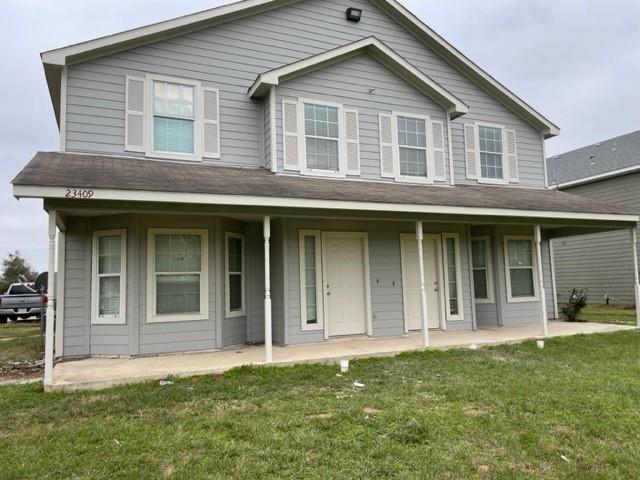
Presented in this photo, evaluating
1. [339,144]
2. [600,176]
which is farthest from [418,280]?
[600,176]

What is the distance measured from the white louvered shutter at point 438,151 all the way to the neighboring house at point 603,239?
973cm

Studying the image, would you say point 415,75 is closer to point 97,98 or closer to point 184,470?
point 97,98

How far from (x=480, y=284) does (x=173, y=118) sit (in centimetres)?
786

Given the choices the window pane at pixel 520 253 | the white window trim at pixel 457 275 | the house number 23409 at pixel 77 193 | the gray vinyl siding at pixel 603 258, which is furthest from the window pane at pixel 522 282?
the house number 23409 at pixel 77 193

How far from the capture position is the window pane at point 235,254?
8.53 meters

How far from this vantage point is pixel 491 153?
11.6m

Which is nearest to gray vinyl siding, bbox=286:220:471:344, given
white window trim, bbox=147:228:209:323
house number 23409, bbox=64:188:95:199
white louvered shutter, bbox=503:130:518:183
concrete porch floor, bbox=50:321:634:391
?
concrete porch floor, bbox=50:321:634:391

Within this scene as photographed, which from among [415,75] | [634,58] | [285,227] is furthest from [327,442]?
[634,58]

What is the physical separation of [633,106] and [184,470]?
37691 millimetres

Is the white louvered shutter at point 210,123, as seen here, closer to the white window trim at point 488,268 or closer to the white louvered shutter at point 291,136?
the white louvered shutter at point 291,136

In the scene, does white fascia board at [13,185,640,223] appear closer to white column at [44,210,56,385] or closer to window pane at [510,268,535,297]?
white column at [44,210,56,385]

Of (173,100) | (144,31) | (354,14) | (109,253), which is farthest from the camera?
(354,14)

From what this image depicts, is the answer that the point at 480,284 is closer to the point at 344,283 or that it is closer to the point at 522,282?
the point at 522,282

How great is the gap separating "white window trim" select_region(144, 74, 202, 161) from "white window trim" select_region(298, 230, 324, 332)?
2509mm
